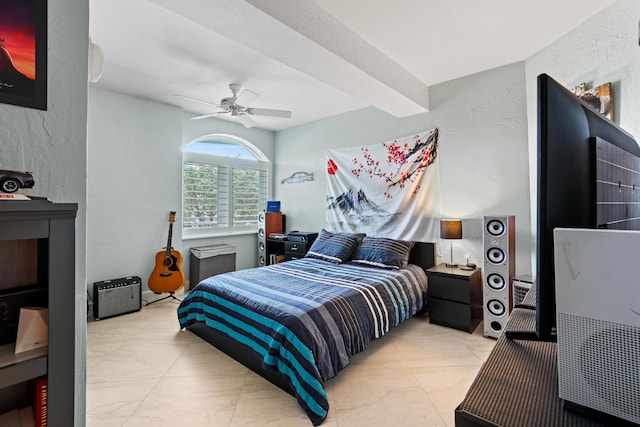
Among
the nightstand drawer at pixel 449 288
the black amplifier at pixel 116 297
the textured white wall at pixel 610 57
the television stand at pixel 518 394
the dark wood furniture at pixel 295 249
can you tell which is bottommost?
the black amplifier at pixel 116 297

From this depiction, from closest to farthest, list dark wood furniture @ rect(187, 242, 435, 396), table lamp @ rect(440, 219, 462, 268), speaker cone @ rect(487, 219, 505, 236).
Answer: dark wood furniture @ rect(187, 242, 435, 396)
speaker cone @ rect(487, 219, 505, 236)
table lamp @ rect(440, 219, 462, 268)

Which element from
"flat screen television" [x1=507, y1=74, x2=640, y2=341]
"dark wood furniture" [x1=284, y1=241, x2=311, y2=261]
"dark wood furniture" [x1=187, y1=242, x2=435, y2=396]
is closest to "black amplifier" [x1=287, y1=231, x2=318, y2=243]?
"dark wood furniture" [x1=284, y1=241, x2=311, y2=261]

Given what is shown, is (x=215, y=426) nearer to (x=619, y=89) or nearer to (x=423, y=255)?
(x=423, y=255)

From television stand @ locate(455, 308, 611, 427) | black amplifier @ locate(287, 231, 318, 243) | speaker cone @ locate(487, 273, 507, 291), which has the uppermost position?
black amplifier @ locate(287, 231, 318, 243)

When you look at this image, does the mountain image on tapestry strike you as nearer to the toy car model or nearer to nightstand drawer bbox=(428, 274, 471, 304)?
nightstand drawer bbox=(428, 274, 471, 304)

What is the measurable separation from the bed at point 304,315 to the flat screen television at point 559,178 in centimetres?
148

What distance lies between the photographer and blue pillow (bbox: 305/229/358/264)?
356cm

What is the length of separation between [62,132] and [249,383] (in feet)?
6.20

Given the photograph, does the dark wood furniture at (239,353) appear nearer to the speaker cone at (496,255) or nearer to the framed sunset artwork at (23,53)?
the framed sunset artwork at (23,53)

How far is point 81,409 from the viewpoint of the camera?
1.05m

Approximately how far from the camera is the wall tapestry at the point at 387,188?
3469 mm

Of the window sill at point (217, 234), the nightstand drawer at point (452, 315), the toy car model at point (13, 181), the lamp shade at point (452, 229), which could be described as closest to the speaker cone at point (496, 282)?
the nightstand drawer at point (452, 315)

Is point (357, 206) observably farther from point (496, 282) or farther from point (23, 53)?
point (23, 53)

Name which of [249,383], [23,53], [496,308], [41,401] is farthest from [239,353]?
[496,308]
